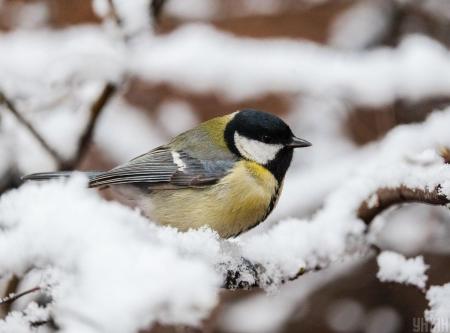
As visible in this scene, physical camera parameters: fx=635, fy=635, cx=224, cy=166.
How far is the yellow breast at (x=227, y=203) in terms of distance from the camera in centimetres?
183

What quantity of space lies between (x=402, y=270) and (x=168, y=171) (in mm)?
803

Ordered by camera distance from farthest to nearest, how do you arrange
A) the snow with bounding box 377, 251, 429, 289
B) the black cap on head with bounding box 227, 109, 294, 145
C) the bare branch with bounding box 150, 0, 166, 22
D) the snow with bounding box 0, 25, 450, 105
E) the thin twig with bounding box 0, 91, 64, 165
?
1. the snow with bounding box 0, 25, 450, 105
2. the bare branch with bounding box 150, 0, 166, 22
3. the black cap on head with bounding box 227, 109, 294, 145
4. the thin twig with bounding box 0, 91, 64, 165
5. the snow with bounding box 377, 251, 429, 289

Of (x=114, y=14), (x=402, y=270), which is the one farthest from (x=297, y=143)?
(x=114, y=14)

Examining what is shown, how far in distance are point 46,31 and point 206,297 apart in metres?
2.61

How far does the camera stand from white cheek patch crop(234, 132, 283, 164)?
194 cm

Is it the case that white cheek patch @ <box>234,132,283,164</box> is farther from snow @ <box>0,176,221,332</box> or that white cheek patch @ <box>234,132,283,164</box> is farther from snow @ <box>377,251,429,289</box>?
snow @ <box>0,176,221,332</box>

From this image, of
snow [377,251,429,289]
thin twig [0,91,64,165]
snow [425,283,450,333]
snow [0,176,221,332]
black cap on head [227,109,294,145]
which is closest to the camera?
snow [0,176,221,332]

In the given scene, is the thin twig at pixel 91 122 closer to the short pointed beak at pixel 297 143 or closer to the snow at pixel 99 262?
the short pointed beak at pixel 297 143

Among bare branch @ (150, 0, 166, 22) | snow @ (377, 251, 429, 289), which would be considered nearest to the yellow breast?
snow @ (377, 251, 429, 289)

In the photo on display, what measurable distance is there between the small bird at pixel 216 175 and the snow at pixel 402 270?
0.45 m

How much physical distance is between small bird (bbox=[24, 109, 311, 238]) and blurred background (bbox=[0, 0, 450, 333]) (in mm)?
228

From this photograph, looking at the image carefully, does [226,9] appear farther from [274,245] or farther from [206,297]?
[206,297]

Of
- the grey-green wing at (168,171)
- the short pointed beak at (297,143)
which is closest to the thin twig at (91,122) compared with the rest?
the grey-green wing at (168,171)

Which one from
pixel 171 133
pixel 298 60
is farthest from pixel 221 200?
pixel 171 133
